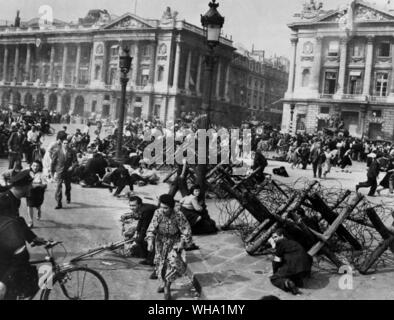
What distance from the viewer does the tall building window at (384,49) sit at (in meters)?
48.5

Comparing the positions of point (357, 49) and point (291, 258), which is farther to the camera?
point (357, 49)

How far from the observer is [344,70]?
4959 cm

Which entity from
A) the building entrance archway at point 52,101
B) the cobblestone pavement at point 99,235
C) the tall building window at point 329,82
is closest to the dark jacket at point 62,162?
the cobblestone pavement at point 99,235

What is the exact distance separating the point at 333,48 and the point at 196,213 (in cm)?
4532

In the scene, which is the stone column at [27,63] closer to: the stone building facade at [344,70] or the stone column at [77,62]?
the stone column at [77,62]

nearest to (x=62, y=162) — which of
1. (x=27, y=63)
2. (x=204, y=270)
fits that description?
(x=204, y=270)

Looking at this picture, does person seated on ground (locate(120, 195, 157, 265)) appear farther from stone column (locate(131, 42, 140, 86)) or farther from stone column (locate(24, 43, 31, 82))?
stone column (locate(24, 43, 31, 82))

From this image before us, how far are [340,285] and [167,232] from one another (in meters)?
2.73

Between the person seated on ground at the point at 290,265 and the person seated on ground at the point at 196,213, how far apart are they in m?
2.83

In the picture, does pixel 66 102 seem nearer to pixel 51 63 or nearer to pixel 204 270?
pixel 51 63

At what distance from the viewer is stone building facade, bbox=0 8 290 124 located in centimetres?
5916

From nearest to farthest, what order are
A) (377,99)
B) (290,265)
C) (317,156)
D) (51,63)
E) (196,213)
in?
(290,265) < (196,213) < (317,156) < (377,99) < (51,63)

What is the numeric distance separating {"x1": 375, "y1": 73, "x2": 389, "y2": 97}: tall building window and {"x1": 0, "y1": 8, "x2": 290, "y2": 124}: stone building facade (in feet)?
56.8

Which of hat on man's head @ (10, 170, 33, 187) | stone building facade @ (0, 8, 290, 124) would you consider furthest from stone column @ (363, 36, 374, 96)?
hat on man's head @ (10, 170, 33, 187)
